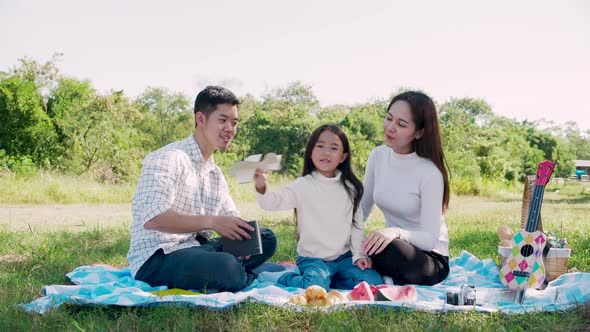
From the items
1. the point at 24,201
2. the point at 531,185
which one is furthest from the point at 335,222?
the point at 24,201

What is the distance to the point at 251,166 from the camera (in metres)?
3.52

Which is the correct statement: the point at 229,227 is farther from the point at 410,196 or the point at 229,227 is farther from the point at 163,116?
the point at 163,116

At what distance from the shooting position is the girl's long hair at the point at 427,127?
154 inches

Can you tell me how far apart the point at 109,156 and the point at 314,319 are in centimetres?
1400

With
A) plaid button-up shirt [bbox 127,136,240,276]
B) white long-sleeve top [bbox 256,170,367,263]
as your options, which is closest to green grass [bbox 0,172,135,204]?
plaid button-up shirt [bbox 127,136,240,276]

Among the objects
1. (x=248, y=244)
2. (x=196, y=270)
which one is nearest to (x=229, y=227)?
(x=248, y=244)

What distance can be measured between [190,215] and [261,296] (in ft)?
1.97

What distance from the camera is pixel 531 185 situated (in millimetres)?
4375

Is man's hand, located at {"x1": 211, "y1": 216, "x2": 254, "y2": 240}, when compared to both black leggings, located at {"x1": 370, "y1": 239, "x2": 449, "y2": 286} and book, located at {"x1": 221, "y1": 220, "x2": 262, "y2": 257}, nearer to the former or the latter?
book, located at {"x1": 221, "y1": 220, "x2": 262, "y2": 257}

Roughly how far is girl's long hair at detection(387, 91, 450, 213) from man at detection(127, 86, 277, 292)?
3.74 ft

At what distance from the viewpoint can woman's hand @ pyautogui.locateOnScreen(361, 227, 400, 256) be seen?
3.65m

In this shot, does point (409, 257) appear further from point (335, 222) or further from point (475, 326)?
point (475, 326)

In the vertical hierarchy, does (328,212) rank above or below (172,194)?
below

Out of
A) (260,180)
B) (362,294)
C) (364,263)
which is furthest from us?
(364,263)
